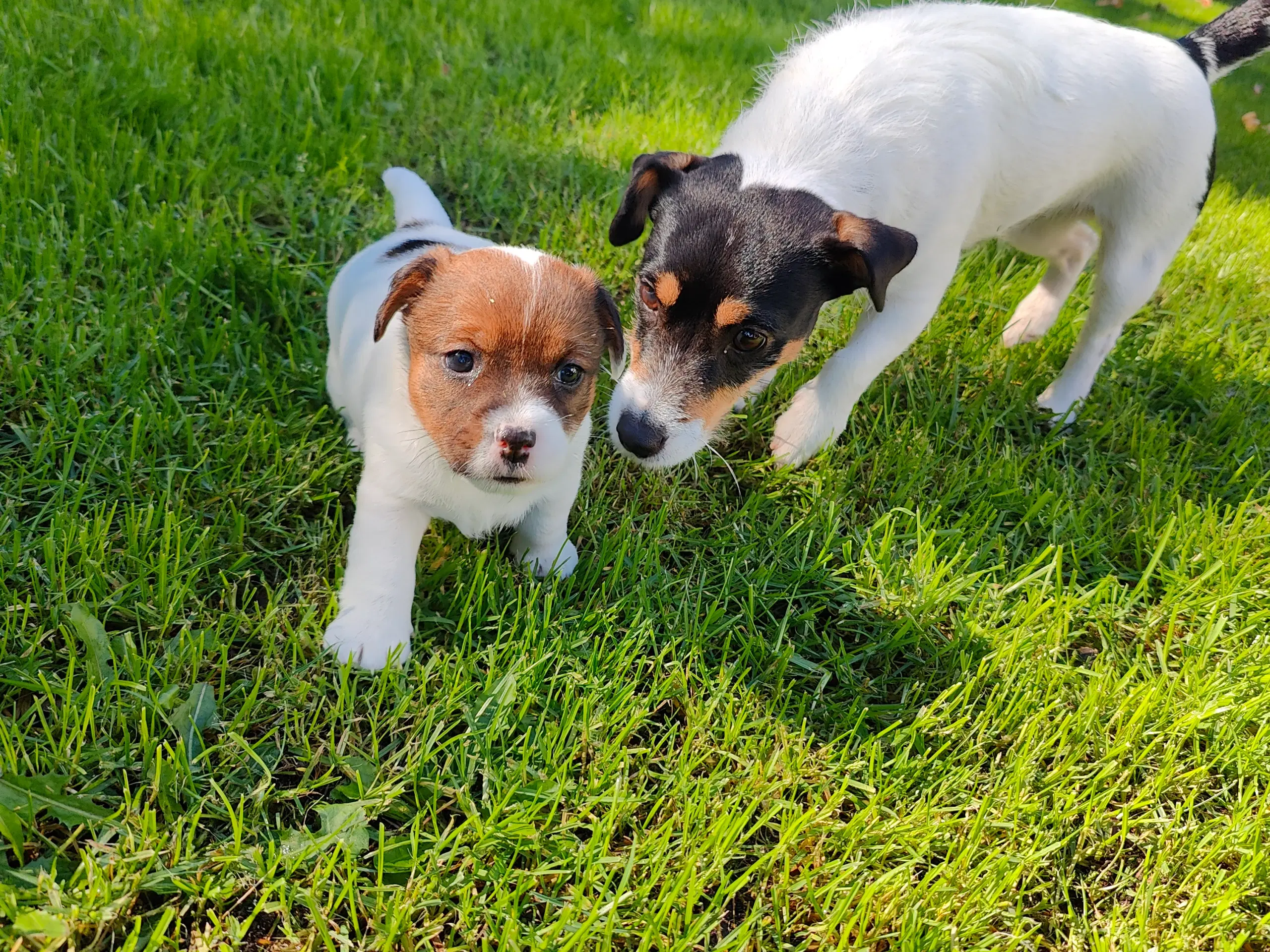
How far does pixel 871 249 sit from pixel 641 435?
93cm

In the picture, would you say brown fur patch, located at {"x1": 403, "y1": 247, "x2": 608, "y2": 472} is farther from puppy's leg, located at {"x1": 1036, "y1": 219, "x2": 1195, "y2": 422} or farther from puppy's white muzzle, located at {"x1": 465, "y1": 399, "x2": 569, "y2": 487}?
puppy's leg, located at {"x1": 1036, "y1": 219, "x2": 1195, "y2": 422}

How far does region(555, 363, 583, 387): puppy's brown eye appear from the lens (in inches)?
93.0

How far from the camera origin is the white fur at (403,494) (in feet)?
7.41

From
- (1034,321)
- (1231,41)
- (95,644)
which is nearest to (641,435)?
(95,644)

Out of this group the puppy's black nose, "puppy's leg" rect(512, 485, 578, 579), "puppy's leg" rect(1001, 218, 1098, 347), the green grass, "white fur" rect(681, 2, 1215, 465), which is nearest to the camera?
the green grass

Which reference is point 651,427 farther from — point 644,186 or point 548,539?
point 644,186

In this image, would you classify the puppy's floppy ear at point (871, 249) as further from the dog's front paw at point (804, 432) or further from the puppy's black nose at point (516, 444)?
the puppy's black nose at point (516, 444)

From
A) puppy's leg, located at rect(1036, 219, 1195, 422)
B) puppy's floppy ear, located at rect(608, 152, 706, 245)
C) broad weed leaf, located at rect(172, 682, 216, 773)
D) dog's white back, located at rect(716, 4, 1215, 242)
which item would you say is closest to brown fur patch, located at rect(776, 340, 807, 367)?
dog's white back, located at rect(716, 4, 1215, 242)

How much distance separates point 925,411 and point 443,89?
3311 mm

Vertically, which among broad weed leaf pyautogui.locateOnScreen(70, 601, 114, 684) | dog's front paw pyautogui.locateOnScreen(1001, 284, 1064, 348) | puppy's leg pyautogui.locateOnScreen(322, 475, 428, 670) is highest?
dog's front paw pyautogui.locateOnScreen(1001, 284, 1064, 348)

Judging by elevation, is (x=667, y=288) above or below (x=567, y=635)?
above

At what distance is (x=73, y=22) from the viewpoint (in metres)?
4.53

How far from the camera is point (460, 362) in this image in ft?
7.52

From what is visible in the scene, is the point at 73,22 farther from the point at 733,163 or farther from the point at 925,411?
the point at 925,411
